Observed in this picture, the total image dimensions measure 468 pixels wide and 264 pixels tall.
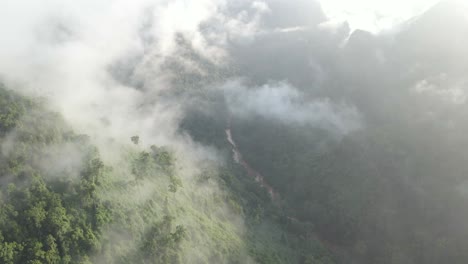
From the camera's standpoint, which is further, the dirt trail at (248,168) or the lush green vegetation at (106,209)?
the dirt trail at (248,168)

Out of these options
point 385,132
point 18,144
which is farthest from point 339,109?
point 18,144

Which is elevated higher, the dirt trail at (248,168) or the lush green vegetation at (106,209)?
the dirt trail at (248,168)

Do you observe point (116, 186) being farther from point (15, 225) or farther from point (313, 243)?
point (313, 243)

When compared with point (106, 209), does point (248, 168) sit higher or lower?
higher

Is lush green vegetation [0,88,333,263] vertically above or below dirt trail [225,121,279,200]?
below

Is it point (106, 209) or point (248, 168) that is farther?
point (248, 168)

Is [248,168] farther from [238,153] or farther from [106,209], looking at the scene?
[106,209]

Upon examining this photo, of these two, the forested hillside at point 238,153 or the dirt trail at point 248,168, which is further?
the dirt trail at point 248,168

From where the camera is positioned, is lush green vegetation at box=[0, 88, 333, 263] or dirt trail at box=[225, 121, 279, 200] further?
dirt trail at box=[225, 121, 279, 200]

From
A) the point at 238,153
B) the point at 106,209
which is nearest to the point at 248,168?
the point at 238,153

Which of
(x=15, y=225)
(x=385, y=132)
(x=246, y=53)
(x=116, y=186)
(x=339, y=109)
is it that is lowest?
(x=15, y=225)

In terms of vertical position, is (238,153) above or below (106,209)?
above
